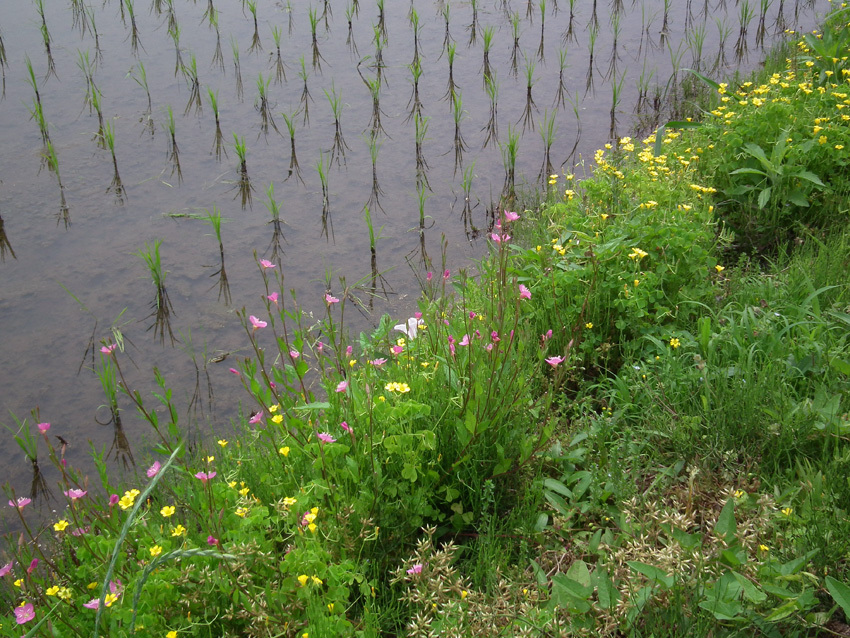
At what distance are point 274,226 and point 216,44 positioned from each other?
7.87 feet

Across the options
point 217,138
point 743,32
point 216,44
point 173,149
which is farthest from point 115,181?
point 743,32

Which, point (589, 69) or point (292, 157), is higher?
point (589, 69)

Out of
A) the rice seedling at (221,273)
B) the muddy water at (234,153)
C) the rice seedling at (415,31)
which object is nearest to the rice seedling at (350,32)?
the muddy water at (234,153)

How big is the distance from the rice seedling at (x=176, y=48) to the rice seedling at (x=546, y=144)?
2536mm

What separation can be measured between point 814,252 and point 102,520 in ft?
9.41

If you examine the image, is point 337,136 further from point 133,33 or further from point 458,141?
point 133,33

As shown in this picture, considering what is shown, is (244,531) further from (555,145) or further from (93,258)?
(555,145)

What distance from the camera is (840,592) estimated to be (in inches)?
60.5

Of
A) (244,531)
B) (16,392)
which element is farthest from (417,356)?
(16,392)

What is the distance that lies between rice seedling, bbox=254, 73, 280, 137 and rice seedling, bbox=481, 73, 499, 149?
1319 millimetres

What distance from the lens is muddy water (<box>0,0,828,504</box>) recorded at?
9.96ft

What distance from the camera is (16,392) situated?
109 inches

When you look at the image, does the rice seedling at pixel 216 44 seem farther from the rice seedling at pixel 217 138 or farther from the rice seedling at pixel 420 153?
the rice seedling at pixel 420 153

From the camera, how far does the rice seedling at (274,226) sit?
353 centimetres
